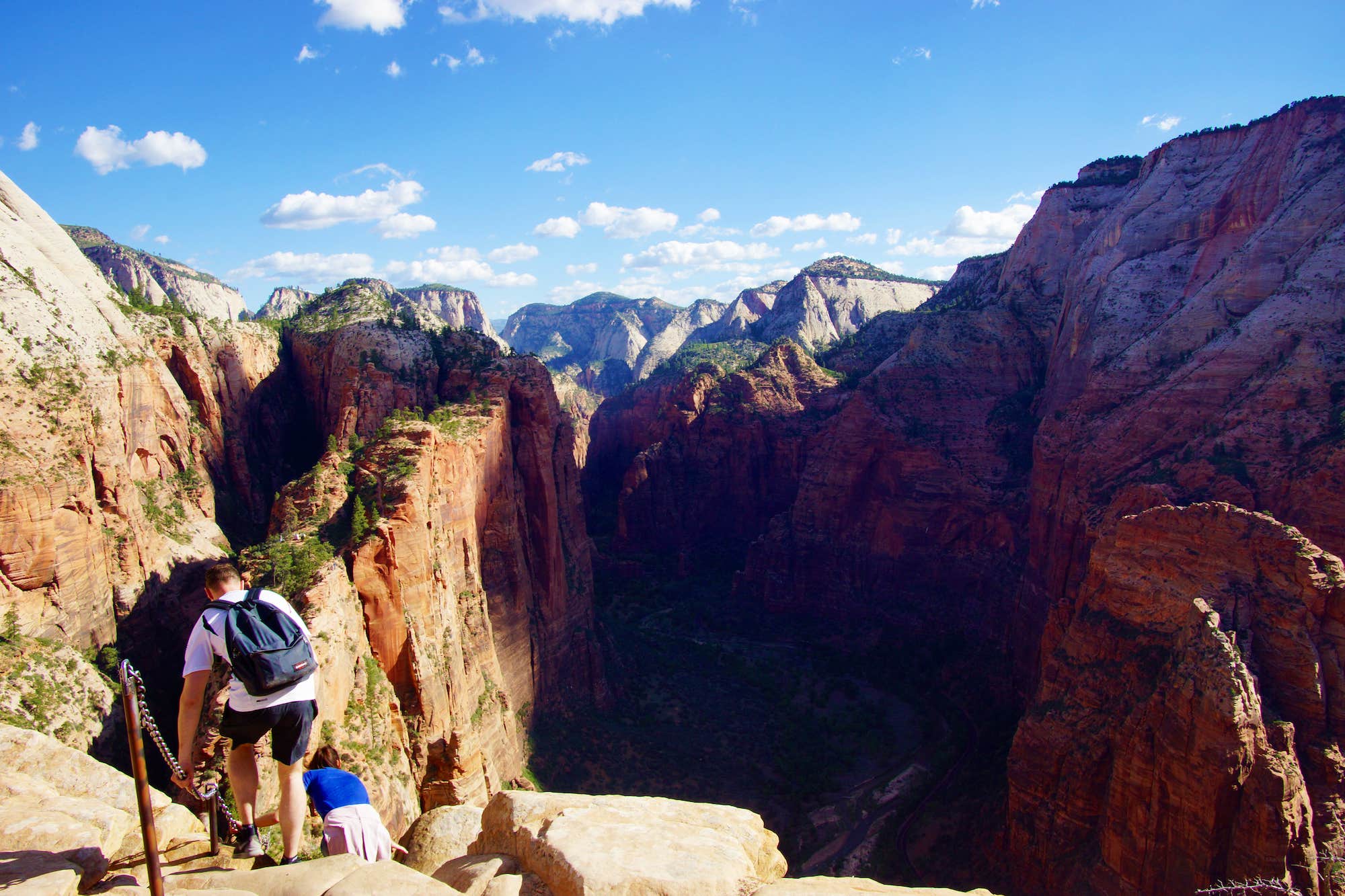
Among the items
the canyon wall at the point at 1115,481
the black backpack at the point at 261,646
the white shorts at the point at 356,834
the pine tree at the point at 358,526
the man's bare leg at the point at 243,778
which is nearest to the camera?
the black backpack at the point at 261,646

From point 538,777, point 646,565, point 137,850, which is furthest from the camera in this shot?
point 646,565

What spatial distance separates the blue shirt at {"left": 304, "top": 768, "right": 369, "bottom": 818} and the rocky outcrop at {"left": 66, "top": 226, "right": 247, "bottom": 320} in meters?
90.9

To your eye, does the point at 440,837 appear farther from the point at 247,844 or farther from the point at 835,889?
the point at 835,889

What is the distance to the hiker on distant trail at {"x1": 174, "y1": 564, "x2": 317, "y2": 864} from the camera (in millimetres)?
10930

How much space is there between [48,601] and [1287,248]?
2545 inches

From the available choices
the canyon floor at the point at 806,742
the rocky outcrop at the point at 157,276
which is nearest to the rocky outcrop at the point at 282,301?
the rocky outcrop at the point at 157,276

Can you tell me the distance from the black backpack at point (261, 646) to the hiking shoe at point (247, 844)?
8.57 ft

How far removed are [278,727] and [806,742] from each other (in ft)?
146

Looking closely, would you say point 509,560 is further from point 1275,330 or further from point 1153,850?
point 1275,330

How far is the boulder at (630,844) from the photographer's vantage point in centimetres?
970

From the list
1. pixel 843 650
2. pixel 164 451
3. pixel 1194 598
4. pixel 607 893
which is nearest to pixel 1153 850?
pixel 1194 598

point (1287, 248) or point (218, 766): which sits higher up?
point (1287, 248)

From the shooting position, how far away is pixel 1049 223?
2955 inches

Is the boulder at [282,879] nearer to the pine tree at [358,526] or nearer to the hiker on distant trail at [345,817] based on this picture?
the hiker on distant trail at [345,817]
